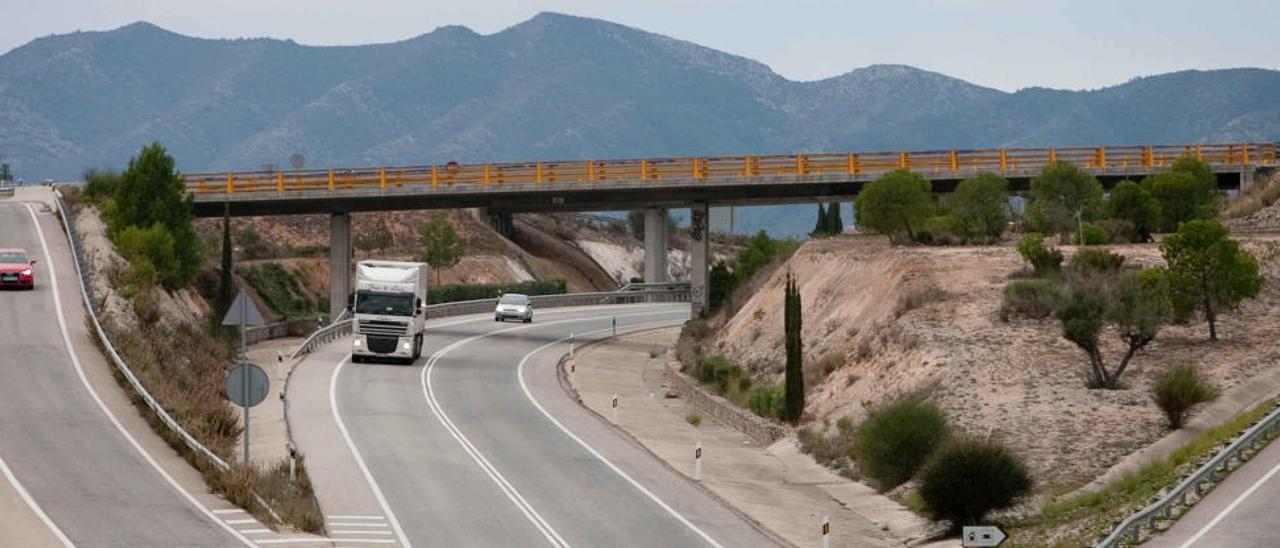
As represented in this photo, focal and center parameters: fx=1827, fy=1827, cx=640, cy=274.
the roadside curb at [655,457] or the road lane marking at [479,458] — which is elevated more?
the road lane marking at [479,458]

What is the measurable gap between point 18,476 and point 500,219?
9563 cm

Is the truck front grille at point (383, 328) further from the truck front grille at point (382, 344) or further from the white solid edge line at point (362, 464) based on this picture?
the white solid edge line at point (362, 464)

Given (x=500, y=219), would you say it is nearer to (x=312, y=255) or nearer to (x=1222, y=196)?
(x=312, y=255)

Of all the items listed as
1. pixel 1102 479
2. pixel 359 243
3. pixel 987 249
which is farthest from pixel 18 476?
pixel 359 243

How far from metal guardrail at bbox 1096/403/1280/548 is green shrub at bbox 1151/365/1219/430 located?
199 cm

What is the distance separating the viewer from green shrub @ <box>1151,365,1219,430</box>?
37.0 meters

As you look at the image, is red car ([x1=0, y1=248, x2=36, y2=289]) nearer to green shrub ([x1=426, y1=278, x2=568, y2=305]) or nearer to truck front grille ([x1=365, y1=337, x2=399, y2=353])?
truck front grille ([x1=365, y1=337, x2=399, y2=353])

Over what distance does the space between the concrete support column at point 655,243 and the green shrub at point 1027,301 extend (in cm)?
4321

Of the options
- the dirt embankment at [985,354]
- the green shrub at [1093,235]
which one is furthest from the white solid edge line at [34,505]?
the green shrub at [1093,235]

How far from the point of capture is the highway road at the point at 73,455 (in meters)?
28.1

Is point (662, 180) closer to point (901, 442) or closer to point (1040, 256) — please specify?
point (1040, 256)

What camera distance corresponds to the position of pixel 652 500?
113 ft

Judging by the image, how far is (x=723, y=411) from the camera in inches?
2000

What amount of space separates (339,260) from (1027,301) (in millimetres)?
41241
